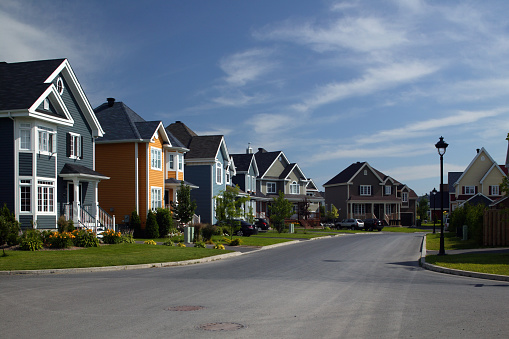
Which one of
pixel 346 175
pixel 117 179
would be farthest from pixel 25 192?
pixel 346 175

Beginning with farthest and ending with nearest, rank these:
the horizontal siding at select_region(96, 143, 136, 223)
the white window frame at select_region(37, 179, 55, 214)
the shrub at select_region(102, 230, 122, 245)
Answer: the horizontal siding at select_region(96, 143, 136, 223) < the white window frame at select_region(37, 179, 55, 214) < the shrub at select_region(102, 230, 122, 245)

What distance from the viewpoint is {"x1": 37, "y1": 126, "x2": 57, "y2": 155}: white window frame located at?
2719 centimetres

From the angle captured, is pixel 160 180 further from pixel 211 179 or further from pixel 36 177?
pixel 36 177

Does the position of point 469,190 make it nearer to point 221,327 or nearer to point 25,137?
point 25,137

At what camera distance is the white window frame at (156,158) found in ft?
125

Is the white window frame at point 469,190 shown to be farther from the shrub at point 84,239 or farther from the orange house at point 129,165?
the shrub at point 84,239

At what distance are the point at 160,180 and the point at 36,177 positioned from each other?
13517mm

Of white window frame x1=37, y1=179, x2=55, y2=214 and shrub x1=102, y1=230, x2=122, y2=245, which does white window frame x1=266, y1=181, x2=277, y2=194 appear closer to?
white window frame x1=37, y1=179, x2=55, y2=214

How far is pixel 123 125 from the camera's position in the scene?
3834 cm

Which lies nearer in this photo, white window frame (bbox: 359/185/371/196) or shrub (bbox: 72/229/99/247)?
shrub (bbox: 72/229/99/247)

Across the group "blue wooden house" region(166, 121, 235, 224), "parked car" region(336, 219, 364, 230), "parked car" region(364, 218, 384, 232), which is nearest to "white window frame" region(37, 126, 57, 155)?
"blue wooden house" region(166, 121, 235, 224)

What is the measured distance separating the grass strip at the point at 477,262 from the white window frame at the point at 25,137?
2027 centimetres

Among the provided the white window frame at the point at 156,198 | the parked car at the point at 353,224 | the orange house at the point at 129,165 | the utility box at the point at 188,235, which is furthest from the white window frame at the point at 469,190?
the utility box at the point at 188,235

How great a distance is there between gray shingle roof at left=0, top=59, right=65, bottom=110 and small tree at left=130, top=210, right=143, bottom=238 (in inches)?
465
